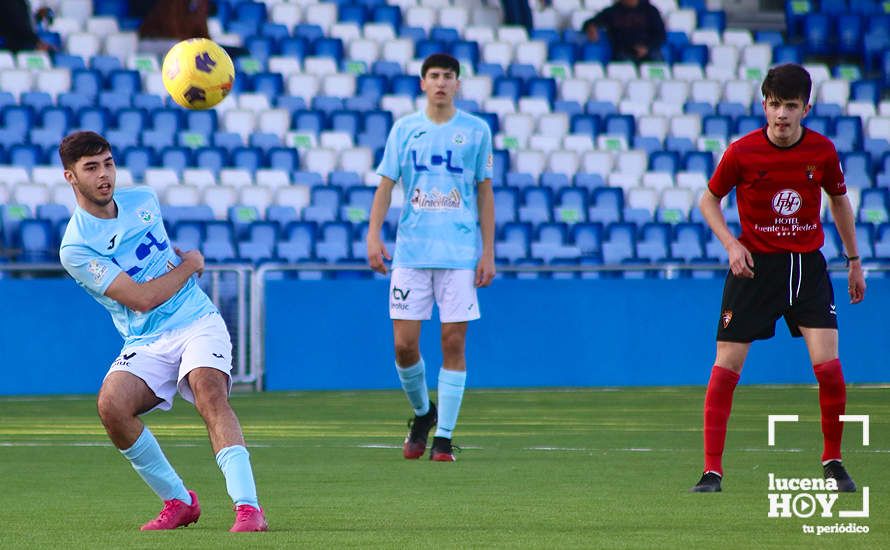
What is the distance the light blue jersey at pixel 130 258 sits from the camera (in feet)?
20.1

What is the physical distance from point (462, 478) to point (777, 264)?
72.9 inches

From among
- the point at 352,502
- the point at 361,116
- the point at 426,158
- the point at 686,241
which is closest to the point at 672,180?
the point at 686,241

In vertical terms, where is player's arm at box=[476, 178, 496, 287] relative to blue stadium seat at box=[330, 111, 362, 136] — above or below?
below

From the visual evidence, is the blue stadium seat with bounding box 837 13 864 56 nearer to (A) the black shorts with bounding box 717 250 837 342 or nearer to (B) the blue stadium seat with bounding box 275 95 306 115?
(B) the blue stadium seat with bounding box 275 95 306 115

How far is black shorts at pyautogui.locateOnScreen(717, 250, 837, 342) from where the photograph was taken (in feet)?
22.2

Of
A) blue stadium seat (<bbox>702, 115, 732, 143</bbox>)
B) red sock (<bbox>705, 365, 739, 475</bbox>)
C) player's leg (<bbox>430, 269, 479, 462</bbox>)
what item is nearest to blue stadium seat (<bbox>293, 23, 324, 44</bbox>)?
blue stadium seat (<bbox>702, 115, 732, 143</bbox>)

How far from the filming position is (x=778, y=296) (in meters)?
6.79

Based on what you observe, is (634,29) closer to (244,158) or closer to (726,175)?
(244,158)

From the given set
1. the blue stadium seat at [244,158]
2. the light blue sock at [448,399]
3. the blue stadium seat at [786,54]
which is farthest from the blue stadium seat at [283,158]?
the light blue sock at [448,399]

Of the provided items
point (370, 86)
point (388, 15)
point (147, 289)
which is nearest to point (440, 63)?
point (147, 289)

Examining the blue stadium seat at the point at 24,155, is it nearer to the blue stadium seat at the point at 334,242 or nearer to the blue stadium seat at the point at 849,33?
the blue stadium seat at the point at 334,242

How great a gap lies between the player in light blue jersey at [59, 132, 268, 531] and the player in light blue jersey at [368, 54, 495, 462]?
2606mm

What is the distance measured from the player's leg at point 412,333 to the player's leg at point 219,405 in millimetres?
2665

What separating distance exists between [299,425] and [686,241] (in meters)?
8.76
